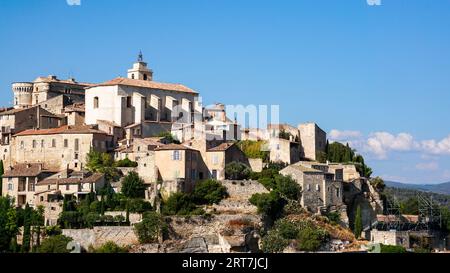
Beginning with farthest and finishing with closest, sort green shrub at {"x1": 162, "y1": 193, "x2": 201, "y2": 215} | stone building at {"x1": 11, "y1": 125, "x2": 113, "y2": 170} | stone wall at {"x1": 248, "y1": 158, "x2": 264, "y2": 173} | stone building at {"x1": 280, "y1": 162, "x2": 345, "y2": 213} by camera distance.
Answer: stone building at {"x1": 11, "y1": 125, "x2": 113, "y2": 170}, stone wall at {"x1": 248, "y1": 158, "x2": 264, "y2": 173}, stone building at {"x1": 280, "y1": 162, "x2": 345, "y2": 213}, green shrub at {"x1": 162, "y1": 193, "x2": 201, "y2": 215}

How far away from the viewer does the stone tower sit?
57.8m

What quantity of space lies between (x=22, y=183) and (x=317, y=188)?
14.4 meters

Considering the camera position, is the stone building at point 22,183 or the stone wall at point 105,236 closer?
the stone wall at point 105,236

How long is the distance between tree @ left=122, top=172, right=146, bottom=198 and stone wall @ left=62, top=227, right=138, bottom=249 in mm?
2943

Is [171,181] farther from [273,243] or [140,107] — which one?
[140,107]

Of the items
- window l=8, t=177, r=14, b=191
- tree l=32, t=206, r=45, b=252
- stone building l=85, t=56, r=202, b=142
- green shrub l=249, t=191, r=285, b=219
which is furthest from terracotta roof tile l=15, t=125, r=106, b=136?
green shrub l=249, t=191, r=285, b=219

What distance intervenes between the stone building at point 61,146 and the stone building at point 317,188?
33.0ft

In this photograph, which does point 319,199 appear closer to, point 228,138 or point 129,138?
point 228,138

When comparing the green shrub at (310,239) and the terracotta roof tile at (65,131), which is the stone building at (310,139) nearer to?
the green shrub at (310,239)

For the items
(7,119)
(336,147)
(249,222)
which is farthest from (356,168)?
(7,119)

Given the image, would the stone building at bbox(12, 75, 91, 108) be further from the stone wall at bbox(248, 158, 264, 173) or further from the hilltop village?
the stone wall at bbox(248, 158, 264, 173)

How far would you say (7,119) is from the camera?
47.7 metres

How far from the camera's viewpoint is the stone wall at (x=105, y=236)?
3569 centimetres

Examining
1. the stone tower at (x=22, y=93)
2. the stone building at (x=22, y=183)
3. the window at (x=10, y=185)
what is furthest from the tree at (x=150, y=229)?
the stone tower at (x=22, y=93)
